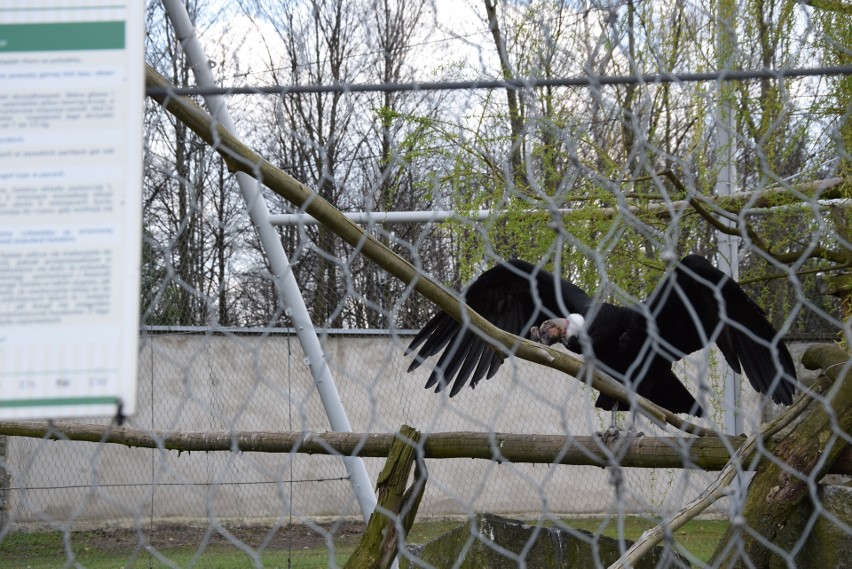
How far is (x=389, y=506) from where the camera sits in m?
1.37

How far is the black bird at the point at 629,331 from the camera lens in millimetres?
1979

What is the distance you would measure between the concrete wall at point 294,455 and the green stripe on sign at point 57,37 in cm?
354

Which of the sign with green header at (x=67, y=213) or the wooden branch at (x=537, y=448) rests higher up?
the sign with green header at (x=67, y=213)

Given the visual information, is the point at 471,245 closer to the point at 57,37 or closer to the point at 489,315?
the point at 489,315

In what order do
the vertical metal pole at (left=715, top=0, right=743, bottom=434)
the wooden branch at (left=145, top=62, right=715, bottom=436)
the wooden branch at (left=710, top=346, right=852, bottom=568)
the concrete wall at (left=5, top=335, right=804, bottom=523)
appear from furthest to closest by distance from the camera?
1. the concrete wall at (left=5, top=335, right=804, bottom=523)
2. the vertical metal pole at (left=715, top=0, right=743, bottom=434)
3. the wooden branch at (left=710, top=346, right=852, bottom=568)
4. the wooden branch at (left=145, top=62, right=715, bottom=436)

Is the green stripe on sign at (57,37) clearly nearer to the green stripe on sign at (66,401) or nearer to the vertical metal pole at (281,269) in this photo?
the green stripe on sign at (66,401)

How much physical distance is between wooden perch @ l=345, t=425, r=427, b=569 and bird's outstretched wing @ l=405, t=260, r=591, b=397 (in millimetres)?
591

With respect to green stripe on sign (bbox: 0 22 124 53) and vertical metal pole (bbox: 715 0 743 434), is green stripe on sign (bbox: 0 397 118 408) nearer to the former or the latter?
green stripe on sign (bbox: 0 22 124 53)

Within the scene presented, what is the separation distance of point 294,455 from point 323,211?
3348 mm

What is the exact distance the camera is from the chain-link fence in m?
1.05

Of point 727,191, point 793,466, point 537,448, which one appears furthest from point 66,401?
point 727,191

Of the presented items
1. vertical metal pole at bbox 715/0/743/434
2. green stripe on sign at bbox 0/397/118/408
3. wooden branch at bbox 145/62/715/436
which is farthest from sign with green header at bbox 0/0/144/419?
vertical metal pole at bbox 715/0/743/434

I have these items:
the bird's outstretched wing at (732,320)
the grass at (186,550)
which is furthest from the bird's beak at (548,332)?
the grass at (186,550)

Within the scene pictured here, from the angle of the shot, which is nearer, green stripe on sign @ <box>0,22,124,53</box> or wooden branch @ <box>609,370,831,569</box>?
green stripe on sign @ <box>0,22,124,53</box>
